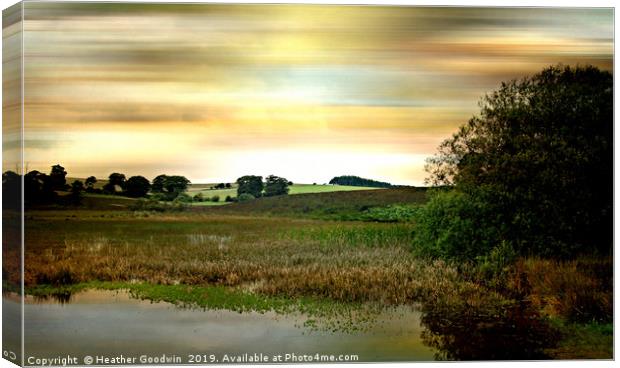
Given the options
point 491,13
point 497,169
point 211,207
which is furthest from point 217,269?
point 491,13

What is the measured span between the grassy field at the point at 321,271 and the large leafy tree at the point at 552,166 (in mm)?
406

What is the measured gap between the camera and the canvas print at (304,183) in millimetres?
11352

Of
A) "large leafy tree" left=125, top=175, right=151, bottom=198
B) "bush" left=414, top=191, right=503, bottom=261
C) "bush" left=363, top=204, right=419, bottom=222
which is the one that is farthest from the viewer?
"bush" left=414, top=191, right=503, bottom=261

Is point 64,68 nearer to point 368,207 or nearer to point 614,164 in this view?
point 368,207

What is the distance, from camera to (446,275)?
12.0 metres

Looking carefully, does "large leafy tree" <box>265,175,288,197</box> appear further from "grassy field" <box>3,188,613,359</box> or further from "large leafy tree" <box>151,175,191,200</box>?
"large leafy tree" <box>151,175,191,200</box>

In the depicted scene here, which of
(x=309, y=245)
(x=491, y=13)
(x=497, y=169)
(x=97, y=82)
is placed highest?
(x=491, y=13)

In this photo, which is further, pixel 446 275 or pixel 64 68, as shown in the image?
pixel 446 275

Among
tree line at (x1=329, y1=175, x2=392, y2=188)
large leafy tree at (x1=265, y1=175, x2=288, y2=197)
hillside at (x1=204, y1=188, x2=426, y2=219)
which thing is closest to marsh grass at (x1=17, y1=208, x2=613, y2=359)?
hillside at (x1=204, y1=188, x2=426, y2=219)

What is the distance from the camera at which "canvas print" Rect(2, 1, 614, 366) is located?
11352 millimetres

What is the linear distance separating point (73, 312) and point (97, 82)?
2.95m

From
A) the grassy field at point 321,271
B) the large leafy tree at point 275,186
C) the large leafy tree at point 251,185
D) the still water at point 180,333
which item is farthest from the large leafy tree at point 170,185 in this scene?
the still water at point 180,333

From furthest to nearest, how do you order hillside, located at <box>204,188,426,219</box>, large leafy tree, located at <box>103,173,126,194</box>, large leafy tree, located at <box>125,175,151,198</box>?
hillside, located at <box>204,188,426,219</box>
large leafy tree, located at <box>125,175,151,198</box>
large leafy tree, located at <box>103,173,126,194</box>

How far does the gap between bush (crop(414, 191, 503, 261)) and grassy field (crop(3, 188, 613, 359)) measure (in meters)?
0.17
